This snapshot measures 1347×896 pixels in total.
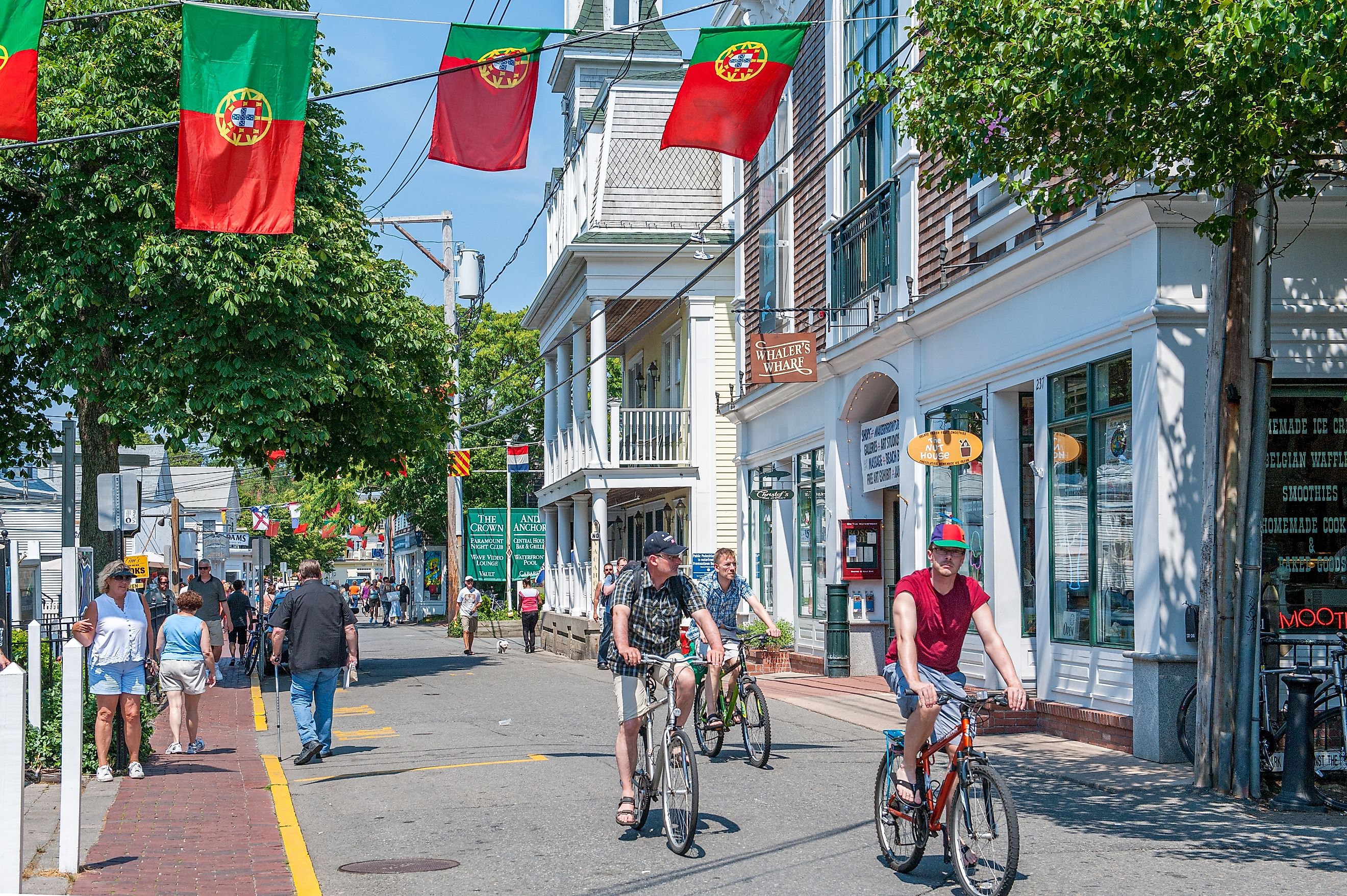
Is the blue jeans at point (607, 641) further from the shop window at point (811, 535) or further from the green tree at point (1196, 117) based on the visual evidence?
the shop window at point (811, 535)

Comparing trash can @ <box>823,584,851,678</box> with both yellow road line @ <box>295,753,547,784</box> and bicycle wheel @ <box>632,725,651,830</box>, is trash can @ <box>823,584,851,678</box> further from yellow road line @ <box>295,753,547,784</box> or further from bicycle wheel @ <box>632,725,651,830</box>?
bicycle wheel @ <box>632,725,651,830</box>

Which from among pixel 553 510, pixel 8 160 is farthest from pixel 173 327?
pixel 553 510

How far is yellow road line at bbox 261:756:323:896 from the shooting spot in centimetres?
751

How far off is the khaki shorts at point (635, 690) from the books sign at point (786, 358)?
1130 centimetres

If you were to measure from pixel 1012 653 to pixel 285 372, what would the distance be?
1093 cm

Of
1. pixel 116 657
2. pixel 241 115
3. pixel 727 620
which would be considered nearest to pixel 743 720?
pixel 727 620

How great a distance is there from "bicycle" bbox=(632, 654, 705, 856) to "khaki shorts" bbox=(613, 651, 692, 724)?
0.10 feet

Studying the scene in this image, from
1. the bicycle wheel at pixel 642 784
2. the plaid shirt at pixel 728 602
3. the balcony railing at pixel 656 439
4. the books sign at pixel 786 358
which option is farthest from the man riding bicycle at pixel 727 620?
the balcony railing at pixel 656 439

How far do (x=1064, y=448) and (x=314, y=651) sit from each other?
7.22m

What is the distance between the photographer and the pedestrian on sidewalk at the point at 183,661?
13.0 metres

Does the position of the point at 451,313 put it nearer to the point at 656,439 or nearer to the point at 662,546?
the point at 656,439

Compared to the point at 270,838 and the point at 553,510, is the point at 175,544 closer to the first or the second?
the point at 553,510

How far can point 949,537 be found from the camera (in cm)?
716

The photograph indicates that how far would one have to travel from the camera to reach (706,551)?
2833 centimetres
